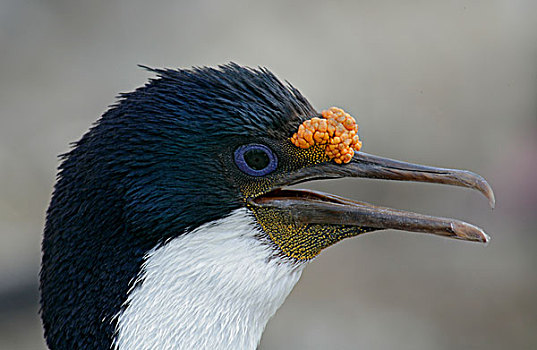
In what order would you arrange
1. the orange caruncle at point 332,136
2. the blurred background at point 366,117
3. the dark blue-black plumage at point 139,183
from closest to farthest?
1. the dark blue-black plumage at point 139,183
2. the orange caruncle at point 332,136
3. the blurred background at point 366,117

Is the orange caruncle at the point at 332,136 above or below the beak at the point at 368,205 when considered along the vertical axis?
above

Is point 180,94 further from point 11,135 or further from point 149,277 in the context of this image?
point 11,135

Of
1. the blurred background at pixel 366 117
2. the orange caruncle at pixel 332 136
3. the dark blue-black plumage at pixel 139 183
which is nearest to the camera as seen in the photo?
the dark blue-black plumage at pixel 139 183

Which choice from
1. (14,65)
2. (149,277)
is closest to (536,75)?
(14,65)

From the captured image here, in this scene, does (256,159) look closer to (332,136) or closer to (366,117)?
(332,136)

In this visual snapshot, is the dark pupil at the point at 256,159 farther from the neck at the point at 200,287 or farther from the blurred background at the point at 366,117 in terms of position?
the blurred background at the point at 366,117

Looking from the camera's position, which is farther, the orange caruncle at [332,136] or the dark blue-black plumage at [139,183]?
the orange caruncle at [332,136]

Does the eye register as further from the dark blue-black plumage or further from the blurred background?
the blurred background

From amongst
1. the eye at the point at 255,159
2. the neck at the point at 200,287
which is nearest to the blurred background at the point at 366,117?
the neck at the point at 200,287
